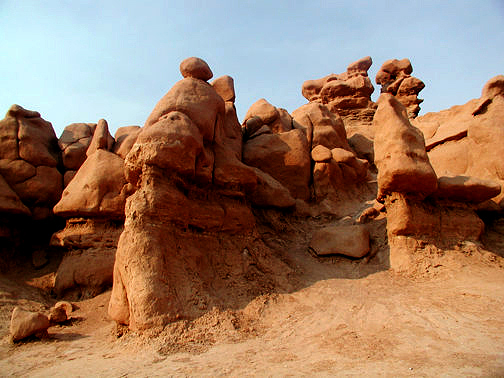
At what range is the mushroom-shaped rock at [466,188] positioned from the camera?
643cm

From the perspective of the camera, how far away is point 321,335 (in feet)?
13.7

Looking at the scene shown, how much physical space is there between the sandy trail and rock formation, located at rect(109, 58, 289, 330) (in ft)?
1.23

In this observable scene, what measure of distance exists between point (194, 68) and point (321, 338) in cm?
508

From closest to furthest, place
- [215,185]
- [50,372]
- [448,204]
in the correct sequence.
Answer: [50,372], [215,185], [448,204]

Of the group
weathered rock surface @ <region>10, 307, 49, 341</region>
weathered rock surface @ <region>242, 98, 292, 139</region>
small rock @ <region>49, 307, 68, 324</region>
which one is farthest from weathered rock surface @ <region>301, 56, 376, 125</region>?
weathered rock surface @ <region>10, 307, 49, 341</region>

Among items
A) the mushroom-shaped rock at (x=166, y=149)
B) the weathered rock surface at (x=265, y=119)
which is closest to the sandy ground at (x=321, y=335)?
the mushroom-shaped rock at (x=166, y=149)

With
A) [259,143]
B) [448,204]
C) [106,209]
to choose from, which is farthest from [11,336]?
[448,204]

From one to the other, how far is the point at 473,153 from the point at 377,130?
2596 mm

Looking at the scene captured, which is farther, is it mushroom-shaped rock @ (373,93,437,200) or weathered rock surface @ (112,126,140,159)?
weathered rock surface @ (112,126,140,159)

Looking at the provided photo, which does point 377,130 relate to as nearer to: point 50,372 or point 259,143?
point 259,143

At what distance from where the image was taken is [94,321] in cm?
554

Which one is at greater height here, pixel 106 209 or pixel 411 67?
pixel 411 67

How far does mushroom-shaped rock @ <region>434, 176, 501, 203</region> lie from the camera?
643 centimetres

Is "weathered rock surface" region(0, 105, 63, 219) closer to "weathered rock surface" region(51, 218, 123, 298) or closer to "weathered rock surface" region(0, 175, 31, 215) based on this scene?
"weathered rock surface" region(0, 175, 31, 215)
